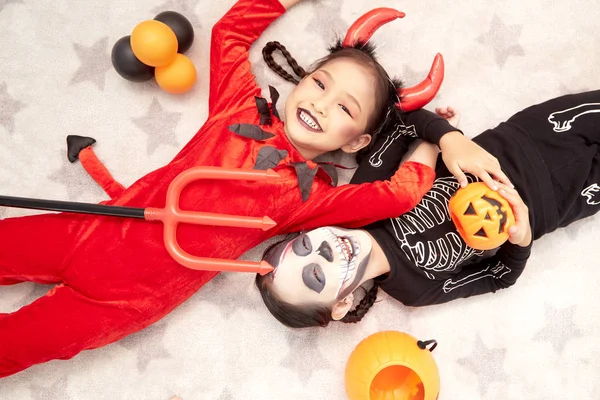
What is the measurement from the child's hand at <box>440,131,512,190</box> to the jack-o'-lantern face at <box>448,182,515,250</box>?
0.06m

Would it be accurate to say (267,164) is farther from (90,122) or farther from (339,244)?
(90,122)

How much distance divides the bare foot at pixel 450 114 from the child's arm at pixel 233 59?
0.48 meters

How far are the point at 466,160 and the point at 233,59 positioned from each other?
2.04ft

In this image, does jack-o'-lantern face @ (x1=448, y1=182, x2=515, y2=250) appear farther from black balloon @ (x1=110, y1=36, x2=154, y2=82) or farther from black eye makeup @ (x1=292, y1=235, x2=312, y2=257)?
black balloon @ (x1=110, y1=36, x2=154, y2=82)

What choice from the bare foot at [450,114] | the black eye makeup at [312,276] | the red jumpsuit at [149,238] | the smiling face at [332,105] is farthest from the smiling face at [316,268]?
the bare foot at [450,114]

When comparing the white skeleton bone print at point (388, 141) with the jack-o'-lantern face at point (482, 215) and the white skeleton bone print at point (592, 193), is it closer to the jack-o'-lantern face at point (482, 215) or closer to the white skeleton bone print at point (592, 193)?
the jack-o'-lantern face at point (482, 215)

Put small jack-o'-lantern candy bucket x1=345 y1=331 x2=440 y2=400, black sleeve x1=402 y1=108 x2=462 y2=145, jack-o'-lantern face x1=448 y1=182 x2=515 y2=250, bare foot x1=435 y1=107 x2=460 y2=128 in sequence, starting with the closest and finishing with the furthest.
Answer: jack-o'-lantern face x1=448 y1=182 x2=515 y2=250
small jack-o'-lantern candy bucket x1=345 y1=331 x2=440 y2=400
black sleeve x1=402 y1=108 x2=462 y2=145
bare foot x1=435 y1=107 x2=460 y2=128

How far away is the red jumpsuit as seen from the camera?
1229mm

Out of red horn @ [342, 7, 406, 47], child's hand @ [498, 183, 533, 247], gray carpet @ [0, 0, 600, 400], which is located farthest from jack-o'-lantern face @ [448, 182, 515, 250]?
red horn @ [342, 7, 406, 47]

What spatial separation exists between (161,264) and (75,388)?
0.41 meters

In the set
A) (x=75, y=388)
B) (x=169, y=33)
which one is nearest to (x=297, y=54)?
(x=169, y=33)

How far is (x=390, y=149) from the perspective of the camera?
139 cm

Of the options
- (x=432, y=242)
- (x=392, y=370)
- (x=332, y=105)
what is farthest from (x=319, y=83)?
(x=392, y=370)

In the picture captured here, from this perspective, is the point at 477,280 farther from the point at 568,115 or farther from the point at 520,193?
the point at 568,115
